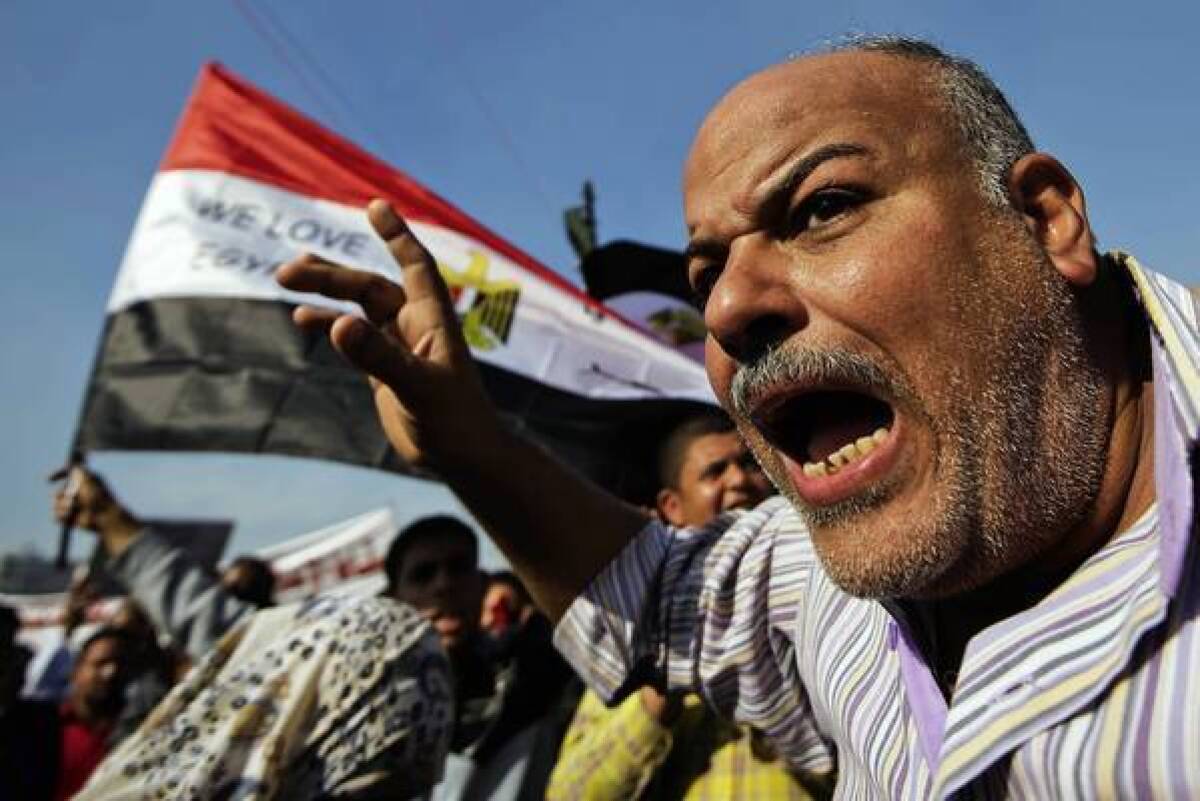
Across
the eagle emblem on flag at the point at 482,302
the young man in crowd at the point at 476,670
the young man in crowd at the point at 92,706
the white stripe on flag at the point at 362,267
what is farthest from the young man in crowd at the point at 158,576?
the young man in crowd at the point at 92,706

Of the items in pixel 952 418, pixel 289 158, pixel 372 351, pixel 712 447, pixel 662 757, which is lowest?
pixel 662 757

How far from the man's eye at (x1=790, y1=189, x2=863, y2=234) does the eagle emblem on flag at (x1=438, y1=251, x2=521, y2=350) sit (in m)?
3.15

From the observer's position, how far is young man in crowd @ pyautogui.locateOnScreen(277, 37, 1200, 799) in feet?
3.02

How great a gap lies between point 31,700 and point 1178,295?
16.0 ft

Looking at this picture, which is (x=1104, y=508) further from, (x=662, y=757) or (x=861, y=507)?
(x=662, y=757)

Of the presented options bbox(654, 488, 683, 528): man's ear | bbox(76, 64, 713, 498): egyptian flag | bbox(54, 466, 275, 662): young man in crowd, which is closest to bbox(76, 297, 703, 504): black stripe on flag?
bbox(76, 64, 713, 498): egyptian flag

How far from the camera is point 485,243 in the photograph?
4.67m

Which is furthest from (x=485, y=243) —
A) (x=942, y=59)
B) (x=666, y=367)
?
(x=942, y=59)

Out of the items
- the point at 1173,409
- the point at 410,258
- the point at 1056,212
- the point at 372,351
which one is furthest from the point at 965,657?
the point at 410,258

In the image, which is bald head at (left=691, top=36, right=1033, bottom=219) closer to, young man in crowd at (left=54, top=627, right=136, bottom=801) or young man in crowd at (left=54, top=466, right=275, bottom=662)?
young man in crowd at (left=54, top=466, right=275, bottom=662)

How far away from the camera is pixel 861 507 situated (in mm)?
1136

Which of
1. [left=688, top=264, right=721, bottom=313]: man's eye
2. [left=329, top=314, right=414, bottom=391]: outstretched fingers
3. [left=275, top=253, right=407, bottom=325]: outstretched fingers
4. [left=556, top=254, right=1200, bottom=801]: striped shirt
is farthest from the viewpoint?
[left=275, top=253, right=407, bottom=325]: outstretched fingers

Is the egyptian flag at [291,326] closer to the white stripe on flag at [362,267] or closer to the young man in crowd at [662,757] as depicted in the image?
the white stripe on flag at [362,267]

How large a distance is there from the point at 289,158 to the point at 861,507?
4.18 m
